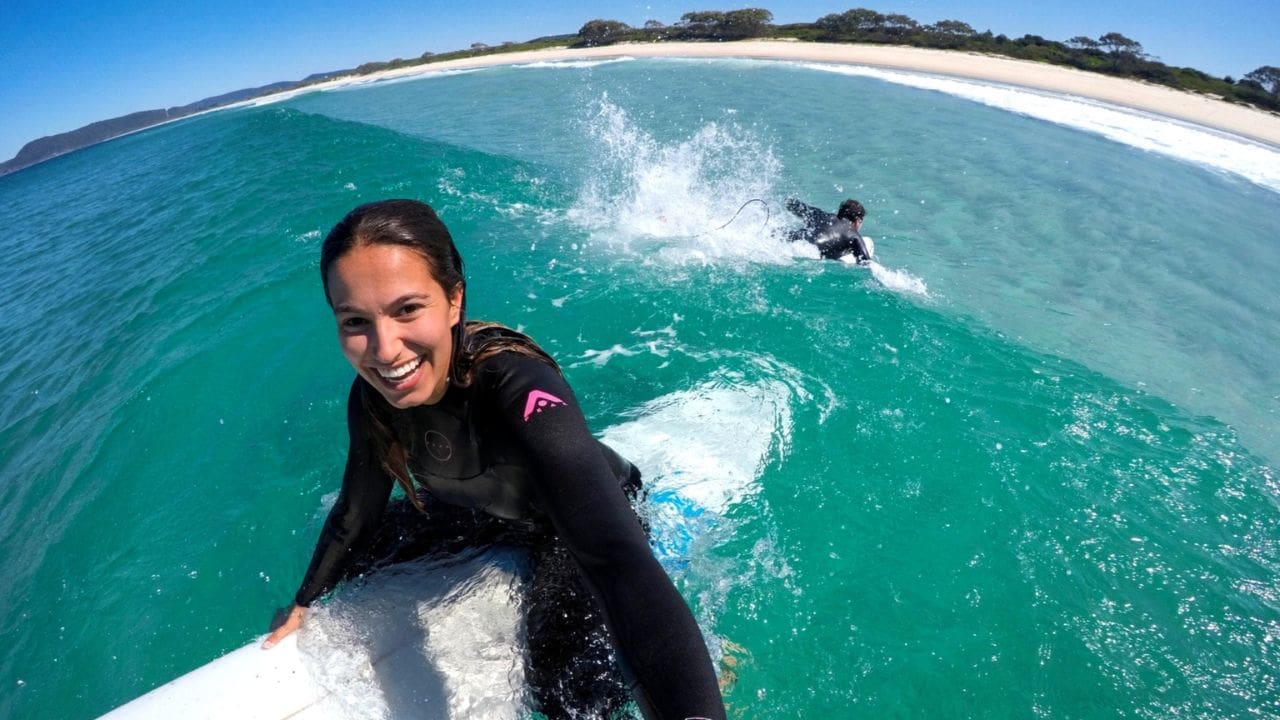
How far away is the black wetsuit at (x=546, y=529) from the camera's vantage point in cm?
148

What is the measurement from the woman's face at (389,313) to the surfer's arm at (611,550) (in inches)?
10.5

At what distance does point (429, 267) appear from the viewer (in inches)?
64.0

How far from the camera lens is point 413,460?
84.0 inches

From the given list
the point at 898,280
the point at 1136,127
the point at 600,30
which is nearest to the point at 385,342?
the point at 898,280

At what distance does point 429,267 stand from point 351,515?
1.32 m

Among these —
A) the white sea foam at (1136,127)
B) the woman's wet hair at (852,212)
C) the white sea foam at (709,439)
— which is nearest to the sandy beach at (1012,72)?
the white sea foam at (1136,127)

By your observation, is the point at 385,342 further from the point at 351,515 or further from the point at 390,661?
the point at 390,661

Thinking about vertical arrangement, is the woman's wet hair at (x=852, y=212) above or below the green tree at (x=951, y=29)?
below

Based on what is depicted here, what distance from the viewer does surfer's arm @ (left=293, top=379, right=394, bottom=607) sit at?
2.18 m

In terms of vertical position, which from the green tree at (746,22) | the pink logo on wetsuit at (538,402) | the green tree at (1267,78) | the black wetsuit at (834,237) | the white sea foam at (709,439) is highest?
the green tree at (746,22)

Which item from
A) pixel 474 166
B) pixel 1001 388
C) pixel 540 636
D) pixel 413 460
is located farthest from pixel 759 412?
pixel 474 166

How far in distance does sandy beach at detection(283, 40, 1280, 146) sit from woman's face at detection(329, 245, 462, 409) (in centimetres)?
2943

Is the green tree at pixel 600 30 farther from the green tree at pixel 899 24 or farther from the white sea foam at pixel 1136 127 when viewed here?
the white sea foam at pixel 1136 127

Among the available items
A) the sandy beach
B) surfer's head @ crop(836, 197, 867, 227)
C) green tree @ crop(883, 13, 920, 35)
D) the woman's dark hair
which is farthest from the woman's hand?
green tree @ crop(883, 13, 920, 35)
